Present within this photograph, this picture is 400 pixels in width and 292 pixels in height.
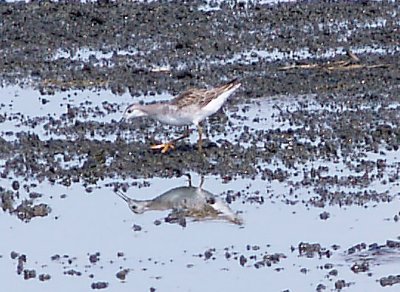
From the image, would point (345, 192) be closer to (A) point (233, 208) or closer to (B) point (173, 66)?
(A) point (233, 208)

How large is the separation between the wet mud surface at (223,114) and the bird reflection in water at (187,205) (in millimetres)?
112

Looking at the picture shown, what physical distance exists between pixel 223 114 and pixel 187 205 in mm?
2857

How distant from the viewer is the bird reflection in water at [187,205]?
12773 mm

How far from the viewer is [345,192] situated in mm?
13188

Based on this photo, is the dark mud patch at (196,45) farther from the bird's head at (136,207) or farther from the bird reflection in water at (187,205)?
the bird's head at (136,207)

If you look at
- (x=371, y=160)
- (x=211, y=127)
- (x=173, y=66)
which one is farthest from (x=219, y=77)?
(x=371, y=160)

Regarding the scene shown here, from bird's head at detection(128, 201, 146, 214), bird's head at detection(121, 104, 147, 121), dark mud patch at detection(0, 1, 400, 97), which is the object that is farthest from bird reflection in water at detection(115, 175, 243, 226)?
dark mud patch at detection(0, 1, 400, 97)

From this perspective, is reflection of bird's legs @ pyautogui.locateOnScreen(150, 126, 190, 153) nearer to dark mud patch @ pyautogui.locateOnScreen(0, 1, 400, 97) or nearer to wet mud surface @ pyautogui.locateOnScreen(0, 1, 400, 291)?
wet mud surface @ pyautogui.locateOnScreen(0, 1, 400, 291)

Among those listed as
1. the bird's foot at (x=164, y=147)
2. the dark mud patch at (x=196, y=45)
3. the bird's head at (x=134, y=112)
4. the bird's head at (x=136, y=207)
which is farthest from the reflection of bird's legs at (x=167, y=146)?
the dark mud patch at (x=196, y=45)

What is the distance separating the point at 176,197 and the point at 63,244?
1.38 meters

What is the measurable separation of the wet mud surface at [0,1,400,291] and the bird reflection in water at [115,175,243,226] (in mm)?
112

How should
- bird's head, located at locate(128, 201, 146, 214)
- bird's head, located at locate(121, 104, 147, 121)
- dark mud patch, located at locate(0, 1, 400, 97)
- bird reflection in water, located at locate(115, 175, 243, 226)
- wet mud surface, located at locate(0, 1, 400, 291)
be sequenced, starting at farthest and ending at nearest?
dark mud patch, located at locate(0, 1, 400, 97)
bird's head, located at locate(121, 104, 147, 121)
bird's head, located at locate(128, 201, 146, 214)
bird reflection in water, located at locate(115, 175, 243, 226)
wet mud surface, located at locate(0, 1, 400, 291)

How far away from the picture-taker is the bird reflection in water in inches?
503

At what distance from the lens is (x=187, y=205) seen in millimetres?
13109
